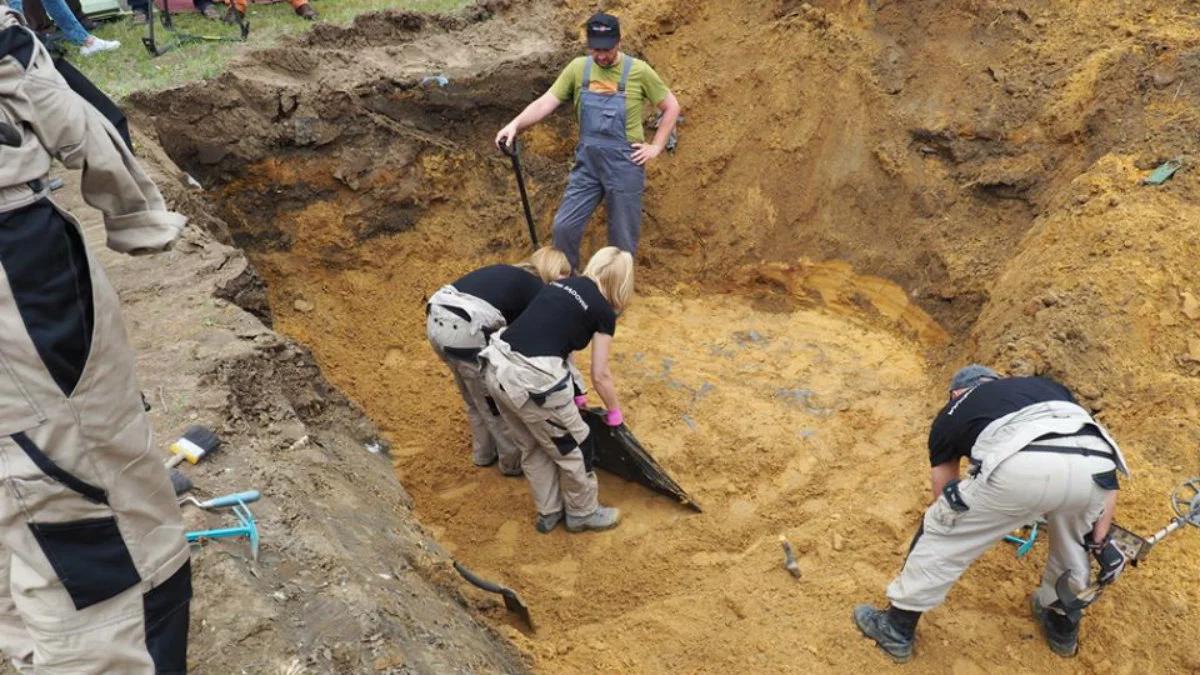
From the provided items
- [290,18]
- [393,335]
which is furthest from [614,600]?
[290,18]

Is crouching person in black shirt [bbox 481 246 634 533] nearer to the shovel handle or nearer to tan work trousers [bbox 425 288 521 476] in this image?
tan work trousers [bbox 425 288 521 476]

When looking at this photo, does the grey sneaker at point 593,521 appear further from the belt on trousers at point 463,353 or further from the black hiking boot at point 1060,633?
the black hiking boot at point 1060,633

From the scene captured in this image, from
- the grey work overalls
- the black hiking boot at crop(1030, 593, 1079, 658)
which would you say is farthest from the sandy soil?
the grey work overalls

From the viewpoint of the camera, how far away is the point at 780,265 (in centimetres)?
700

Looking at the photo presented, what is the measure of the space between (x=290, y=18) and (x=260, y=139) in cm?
259

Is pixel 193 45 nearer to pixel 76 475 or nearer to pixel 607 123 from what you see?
pixel 607 123

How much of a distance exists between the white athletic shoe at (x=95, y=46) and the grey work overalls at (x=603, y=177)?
4300mm

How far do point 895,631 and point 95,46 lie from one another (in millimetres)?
7569

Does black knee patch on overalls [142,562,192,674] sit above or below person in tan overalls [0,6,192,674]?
below

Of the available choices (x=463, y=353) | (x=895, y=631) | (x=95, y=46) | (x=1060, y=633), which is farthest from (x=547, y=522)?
(x=95, y=46)

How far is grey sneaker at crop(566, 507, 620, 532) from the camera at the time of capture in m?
4.72

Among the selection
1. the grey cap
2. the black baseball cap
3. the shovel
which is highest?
the black baseball cap

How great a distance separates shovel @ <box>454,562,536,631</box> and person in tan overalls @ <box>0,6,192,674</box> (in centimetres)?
180

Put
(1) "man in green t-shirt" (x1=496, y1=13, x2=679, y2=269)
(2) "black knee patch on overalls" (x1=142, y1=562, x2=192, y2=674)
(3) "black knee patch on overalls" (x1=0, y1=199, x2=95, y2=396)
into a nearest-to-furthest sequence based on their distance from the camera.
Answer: (3) "black knee patch on overalls" (x1=0, y1=199, x2=95, y2=396)
(2) "black knee patch on overalls" (x1=142, y1=562, x2=192, y2=674)
(1) "man in green t-shirt" (x1=496, y1=13, x2=679, y2=269)
